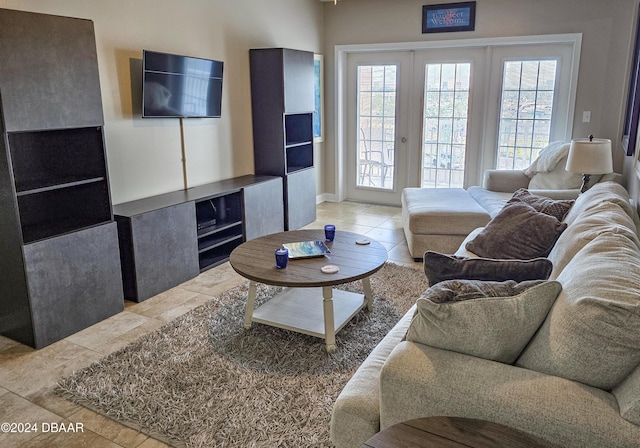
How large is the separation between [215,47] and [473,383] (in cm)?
414

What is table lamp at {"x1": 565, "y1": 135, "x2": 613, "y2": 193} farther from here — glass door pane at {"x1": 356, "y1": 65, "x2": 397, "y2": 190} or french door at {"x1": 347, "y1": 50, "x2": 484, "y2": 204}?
glass door pane at {"x1": 356, "y1": 65, "x2": 397, "y2": 190}

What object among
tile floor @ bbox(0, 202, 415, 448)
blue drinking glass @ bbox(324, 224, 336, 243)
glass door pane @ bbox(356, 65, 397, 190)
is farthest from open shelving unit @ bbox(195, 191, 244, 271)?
glass door pane @ bbox(356, 65, 397, 190)

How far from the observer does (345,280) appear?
2.77m

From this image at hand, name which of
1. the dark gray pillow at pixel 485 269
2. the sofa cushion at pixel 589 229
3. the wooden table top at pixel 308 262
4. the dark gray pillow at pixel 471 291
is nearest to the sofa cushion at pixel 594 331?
the dark gray pillow at pixel 471 291

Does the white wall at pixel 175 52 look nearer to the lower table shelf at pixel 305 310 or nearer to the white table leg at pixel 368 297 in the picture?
the lower table shelf at pixel 305 310

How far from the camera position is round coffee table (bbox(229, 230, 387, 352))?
2.80m

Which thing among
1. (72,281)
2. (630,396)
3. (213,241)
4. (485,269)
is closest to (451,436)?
(630,396)

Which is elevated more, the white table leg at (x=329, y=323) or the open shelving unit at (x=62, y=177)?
the open shelving unit at (x=62, y=177)

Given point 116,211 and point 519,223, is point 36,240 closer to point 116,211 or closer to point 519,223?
point 116,211

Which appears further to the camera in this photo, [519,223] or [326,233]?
[326,233]

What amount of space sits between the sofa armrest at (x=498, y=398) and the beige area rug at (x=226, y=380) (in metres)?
0.77

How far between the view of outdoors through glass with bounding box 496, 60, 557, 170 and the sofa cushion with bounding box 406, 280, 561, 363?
4338 mm

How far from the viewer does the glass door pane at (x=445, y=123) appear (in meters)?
5.72

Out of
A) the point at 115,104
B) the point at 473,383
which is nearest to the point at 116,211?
the point at 115,104
